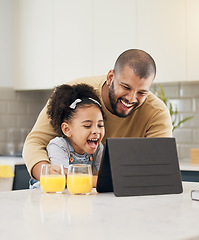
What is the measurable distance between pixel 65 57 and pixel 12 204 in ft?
9.62

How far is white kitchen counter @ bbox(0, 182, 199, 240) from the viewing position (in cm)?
94

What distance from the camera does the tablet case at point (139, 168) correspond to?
149cm

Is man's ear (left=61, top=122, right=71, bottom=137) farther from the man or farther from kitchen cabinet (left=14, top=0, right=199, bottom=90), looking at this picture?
kitchen cabinet (left=14, top=0, right=199, bottom=90)

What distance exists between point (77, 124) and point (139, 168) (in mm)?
697

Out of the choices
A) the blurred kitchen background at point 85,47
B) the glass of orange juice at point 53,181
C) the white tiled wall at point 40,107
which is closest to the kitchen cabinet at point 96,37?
the blurred kitchen background at point 85,47

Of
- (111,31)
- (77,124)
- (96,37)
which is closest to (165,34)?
(111,31)

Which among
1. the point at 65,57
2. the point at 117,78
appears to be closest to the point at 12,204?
the point at 117,78

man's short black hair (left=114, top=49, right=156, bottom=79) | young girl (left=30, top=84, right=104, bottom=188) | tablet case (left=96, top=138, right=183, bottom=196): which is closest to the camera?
tablet case (left=96, top=138, right=183, bottom=196)

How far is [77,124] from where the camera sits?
2154 millimetres

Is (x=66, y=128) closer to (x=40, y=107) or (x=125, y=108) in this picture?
(x=125, y=108)

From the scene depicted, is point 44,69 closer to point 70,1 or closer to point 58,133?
point 70,1

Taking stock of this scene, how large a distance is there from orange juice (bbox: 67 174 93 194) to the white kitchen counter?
1.2 inches

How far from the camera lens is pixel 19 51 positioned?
176 inches

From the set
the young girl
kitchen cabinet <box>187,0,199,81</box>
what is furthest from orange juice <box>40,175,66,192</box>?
kitchen cabinet <box>187,0,199,81</box>
